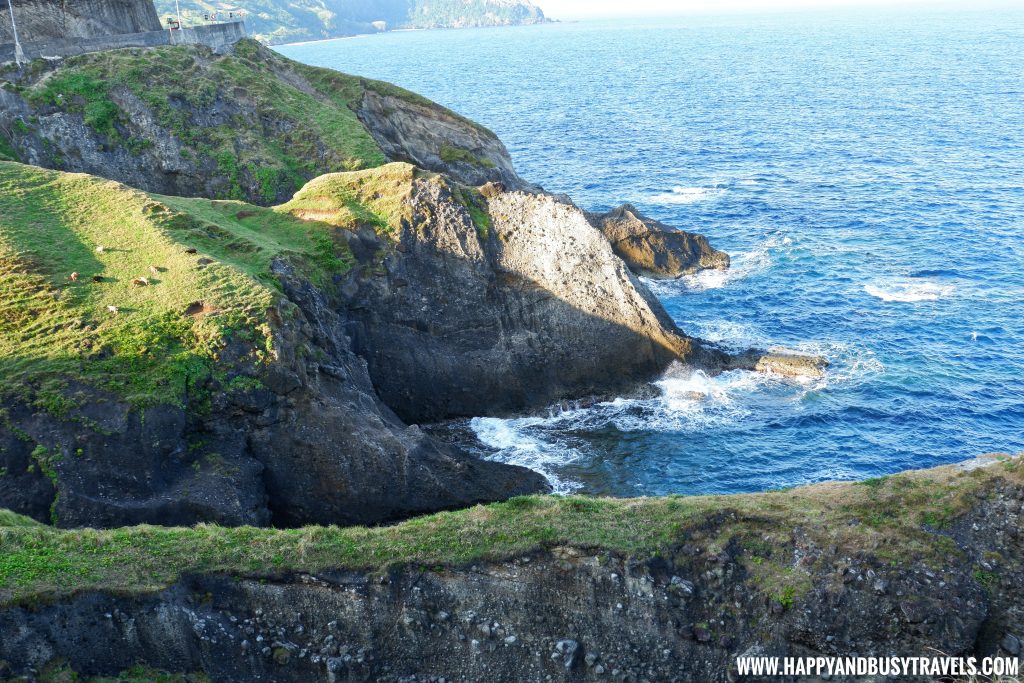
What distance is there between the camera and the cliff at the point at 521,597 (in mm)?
22469

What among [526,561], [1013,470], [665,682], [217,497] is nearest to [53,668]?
[217,497]

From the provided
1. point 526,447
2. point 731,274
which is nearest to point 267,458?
point 526,447

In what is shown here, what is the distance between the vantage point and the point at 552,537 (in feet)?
81.4

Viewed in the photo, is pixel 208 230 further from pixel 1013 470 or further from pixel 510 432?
pixel 1013 470

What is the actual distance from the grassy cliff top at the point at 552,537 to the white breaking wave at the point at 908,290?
30941mm

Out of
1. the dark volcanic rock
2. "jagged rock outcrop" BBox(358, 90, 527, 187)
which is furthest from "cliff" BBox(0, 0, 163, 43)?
the dark volcanic rock

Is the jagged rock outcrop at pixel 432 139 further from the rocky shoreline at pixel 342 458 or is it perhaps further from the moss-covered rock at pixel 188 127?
the rocky shoreline at pixel 342 458

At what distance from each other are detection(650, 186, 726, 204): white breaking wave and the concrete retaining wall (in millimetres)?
36371

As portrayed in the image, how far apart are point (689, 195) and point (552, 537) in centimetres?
5848

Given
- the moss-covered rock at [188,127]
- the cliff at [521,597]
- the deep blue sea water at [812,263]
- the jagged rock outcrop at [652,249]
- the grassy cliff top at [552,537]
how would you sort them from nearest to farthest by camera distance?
the cliff at [521,597]
the grassy cliff top at [552,537]
the deep blue sea water at [812,263]
the moss-covered rock at [188,127]
the jagged rock outcrop at [652,249]

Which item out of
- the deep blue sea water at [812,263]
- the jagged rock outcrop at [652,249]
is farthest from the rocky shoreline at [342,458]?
the jagged rock outcrop at [652,249]

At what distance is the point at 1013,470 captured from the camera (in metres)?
26.1

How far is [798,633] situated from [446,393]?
2292 centimetres

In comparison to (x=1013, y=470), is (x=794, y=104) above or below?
above
